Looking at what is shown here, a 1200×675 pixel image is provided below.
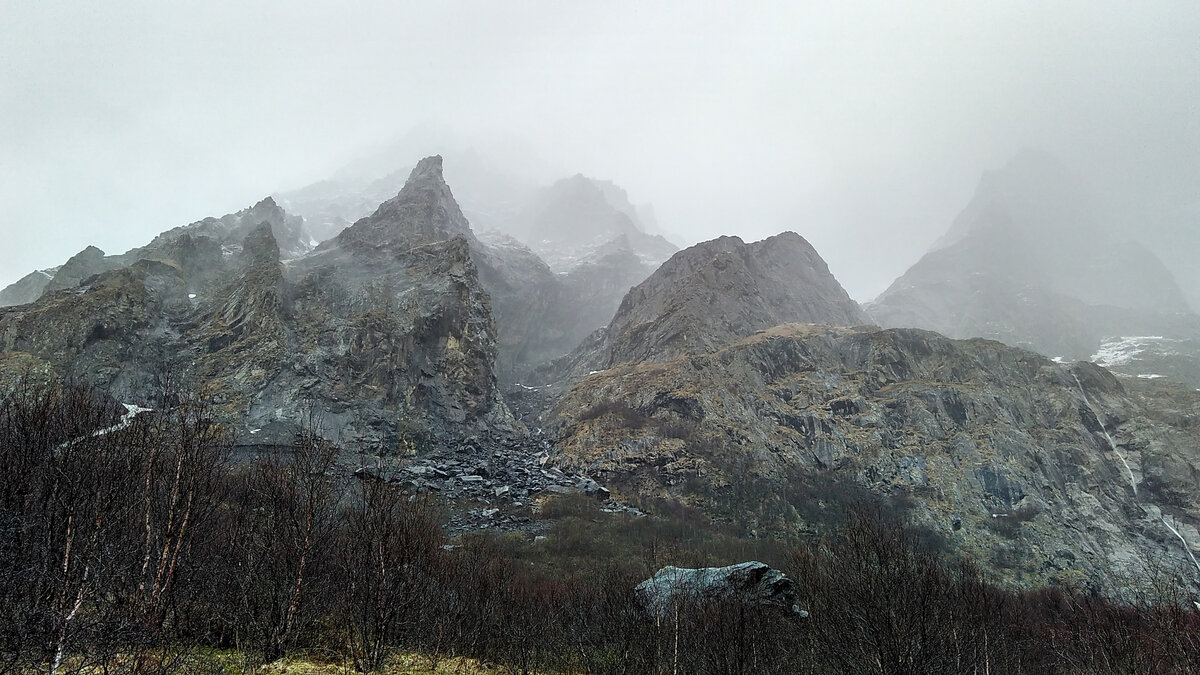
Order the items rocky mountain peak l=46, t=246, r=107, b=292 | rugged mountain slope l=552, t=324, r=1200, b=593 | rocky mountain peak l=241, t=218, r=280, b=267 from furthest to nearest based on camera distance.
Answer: rocky mountain peak l=46, t=246, r=107, b=292 < rocky mountain peak l=241, t=218, r=280, b=267 < rugged mountain slope l=552, t=324, r=1200, b=593

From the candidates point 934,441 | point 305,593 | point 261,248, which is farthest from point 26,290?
point 934,441

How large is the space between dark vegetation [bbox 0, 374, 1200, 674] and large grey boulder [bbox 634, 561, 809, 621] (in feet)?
3.31

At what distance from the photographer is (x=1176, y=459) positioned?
138 m

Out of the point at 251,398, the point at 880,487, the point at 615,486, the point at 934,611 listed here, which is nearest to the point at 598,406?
the point at 615,486

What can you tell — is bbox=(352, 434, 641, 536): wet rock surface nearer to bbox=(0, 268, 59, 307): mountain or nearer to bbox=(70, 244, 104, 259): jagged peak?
bbox=(70, 244, 104, 259): jagged peak

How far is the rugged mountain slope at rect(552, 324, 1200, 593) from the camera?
12269cm

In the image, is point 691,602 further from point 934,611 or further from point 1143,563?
point 1143,563

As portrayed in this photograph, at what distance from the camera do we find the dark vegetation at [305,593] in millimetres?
15805

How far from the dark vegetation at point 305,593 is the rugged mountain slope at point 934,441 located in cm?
9385

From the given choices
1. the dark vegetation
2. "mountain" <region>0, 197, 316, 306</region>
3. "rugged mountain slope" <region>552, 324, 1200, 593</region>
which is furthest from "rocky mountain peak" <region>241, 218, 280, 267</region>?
the dark vegetation

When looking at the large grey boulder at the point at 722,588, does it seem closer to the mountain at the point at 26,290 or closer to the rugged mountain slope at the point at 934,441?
the rugged mountain slope at the point at 934,441

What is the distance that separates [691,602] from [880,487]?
416 ft

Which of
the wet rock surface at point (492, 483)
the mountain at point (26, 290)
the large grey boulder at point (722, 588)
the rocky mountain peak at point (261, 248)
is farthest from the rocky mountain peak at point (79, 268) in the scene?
the large grey boulder at point (722, 588)

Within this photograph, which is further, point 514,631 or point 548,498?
point 548,498
